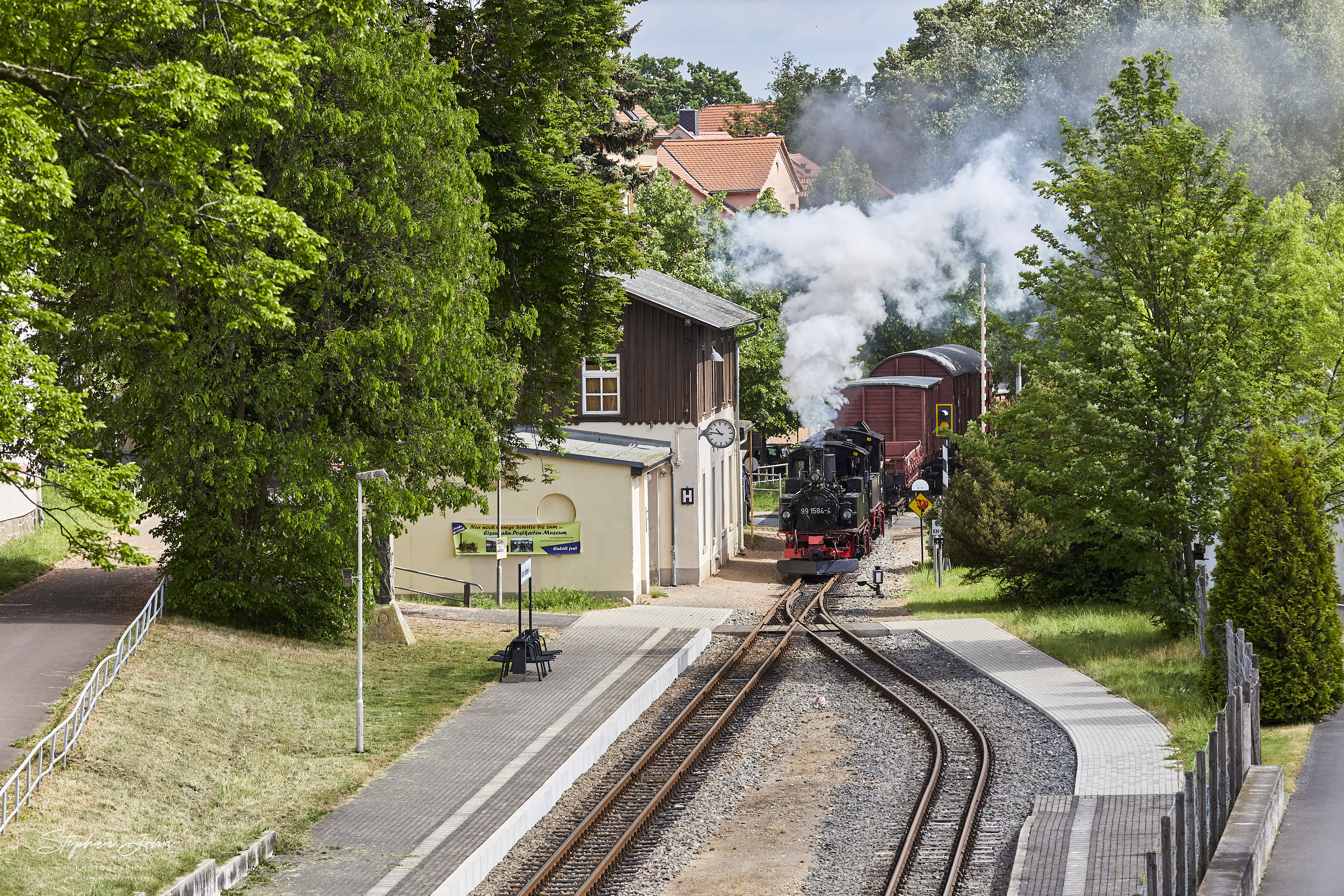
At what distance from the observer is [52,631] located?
19.8 metres

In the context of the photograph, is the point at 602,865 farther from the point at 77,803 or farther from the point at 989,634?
the point at 989,634

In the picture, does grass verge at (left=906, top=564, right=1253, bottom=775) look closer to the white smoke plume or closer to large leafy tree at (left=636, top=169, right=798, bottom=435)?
the white smoke plume

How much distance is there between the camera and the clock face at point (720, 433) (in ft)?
114

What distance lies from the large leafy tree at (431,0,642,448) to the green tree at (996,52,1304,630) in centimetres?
790

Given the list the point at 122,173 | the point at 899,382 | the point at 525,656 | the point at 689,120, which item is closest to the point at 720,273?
the point at 899,382

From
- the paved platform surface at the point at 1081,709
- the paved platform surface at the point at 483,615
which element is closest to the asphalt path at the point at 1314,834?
the paved platform surface at the point at 1081,709

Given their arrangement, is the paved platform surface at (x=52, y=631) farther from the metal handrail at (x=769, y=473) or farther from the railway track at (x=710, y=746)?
the metal handrail at (x=769, y=473)

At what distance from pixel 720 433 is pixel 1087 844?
22718 mm

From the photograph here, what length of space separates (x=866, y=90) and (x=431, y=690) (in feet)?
272

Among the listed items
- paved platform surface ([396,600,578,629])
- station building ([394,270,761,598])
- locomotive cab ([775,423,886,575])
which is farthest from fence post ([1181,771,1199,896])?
locomotive cab ([775,423,886,575])

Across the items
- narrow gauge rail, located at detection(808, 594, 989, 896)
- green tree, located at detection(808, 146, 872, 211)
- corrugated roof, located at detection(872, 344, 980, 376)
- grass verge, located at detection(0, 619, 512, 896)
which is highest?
green tree, located at detection(808, 146, 872, 211)

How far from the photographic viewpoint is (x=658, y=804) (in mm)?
15555

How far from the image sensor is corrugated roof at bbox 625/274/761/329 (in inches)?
1340

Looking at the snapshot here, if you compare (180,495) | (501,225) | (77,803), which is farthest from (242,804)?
Answer: (501,225)
